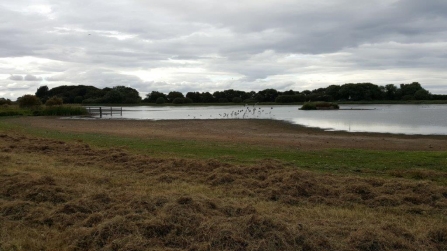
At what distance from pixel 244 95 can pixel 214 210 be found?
15177 centimetres

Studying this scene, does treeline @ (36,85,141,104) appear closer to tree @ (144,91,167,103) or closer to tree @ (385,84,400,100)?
tree @ (144,91,167,103)

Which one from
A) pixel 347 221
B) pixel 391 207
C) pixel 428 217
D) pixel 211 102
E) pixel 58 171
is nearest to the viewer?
pixel 347 221

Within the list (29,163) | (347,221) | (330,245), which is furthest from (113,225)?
(29,163)

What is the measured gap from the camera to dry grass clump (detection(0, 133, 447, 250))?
5258 mm

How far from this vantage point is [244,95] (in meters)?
157

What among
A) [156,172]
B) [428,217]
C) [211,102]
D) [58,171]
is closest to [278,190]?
[428,217]

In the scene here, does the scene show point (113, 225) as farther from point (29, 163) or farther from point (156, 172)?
point (29, 163)

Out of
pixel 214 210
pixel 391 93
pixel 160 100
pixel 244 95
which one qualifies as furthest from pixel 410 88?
pixel 214 210

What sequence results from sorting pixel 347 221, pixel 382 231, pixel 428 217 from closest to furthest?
pixel 382 231, pixel 347 221, pixel 428 217

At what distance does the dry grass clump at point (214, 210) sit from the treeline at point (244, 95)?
118m

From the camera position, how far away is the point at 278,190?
26.6 feet

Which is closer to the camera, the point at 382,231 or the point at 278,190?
the point at 382,231

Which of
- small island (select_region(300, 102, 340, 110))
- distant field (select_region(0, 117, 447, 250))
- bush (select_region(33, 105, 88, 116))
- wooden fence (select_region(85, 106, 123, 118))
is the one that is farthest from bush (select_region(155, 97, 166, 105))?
distant field (select_region(0, 117, 447, 250))

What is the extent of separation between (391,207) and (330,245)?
2.72 m
